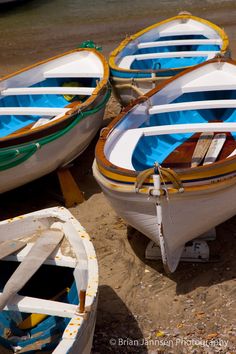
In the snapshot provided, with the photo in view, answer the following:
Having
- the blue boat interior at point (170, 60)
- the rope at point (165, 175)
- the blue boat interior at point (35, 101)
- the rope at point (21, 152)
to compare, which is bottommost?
the blue boat interior at point (170, 60)

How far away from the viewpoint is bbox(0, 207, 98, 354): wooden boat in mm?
3971

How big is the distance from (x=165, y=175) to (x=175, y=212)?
16.3 inches

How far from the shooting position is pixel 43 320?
4559 mm

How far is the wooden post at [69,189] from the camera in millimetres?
7004

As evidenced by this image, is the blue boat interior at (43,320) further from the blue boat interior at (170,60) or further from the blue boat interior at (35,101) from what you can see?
the blue boat interior at (170,60)

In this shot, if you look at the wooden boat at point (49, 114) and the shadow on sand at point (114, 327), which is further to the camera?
the wooden boat at point (49, 114)

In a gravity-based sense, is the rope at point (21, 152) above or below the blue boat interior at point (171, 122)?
above

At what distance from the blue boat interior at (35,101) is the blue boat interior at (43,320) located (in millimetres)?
3002

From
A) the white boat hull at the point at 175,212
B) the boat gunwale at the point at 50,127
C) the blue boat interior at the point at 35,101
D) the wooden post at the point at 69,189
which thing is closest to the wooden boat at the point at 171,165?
the white boat hull at the point at 175,212

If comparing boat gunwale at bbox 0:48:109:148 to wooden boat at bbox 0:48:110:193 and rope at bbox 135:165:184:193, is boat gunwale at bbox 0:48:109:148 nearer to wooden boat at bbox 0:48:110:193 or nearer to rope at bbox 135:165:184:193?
wooden boat at bbox 0:48:110:193

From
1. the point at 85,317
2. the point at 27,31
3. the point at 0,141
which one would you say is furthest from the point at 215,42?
the point at 27,31

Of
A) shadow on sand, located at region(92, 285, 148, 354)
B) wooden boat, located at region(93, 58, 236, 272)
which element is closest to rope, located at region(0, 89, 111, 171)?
wooden boat, located at region(93, 58, 236, 272)

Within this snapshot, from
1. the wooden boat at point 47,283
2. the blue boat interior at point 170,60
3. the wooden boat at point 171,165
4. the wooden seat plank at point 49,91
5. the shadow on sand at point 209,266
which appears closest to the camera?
the wooden boat at point 47,283

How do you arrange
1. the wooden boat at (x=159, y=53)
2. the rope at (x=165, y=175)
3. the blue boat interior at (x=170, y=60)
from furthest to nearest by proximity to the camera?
the blue boat interior at (x=170, y=60) < the wooden boat at (x=159, y=53) < the rope at (x=165, y=175)
